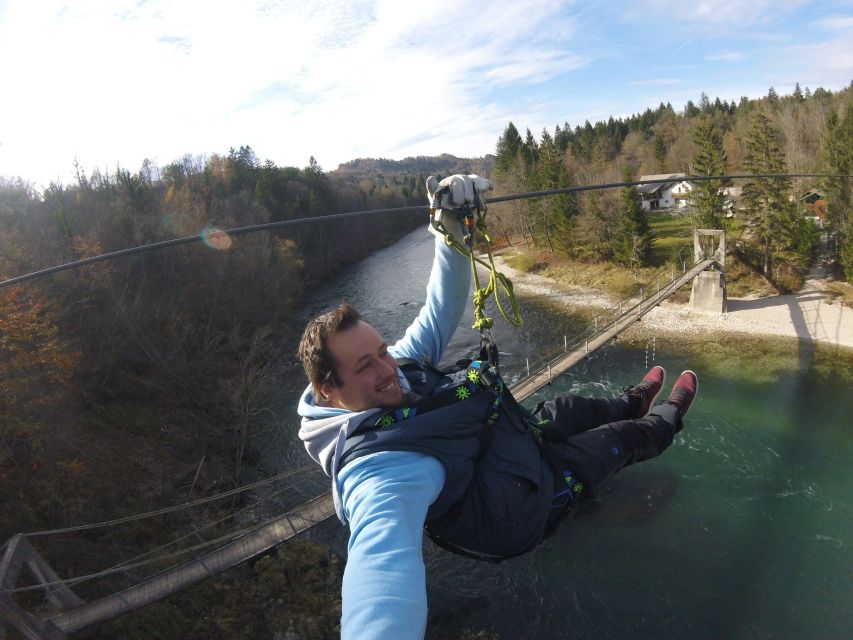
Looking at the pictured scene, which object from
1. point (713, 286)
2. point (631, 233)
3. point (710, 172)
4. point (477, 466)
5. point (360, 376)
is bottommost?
point (713, 286)

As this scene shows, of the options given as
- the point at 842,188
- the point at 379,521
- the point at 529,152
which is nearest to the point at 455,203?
the point at 379,521

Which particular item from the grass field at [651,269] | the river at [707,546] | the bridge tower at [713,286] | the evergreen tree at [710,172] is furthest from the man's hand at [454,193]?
the evergreen tree at [710,172]

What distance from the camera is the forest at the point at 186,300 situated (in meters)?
8.64

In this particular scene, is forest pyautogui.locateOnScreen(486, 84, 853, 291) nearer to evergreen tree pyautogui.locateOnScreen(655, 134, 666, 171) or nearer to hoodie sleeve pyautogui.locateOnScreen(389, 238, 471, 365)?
evergreen tree pyautogui.locateOnScreen(655, 134, 666, 171)

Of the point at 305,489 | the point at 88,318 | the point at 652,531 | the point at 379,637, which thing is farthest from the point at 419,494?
the point at 88,318

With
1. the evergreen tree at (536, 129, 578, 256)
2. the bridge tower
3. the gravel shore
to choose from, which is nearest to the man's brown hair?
the gravel shore

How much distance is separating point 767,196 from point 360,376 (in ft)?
66.5

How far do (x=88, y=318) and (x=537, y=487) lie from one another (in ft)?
43.0

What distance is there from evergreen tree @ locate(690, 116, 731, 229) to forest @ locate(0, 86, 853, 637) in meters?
0.06

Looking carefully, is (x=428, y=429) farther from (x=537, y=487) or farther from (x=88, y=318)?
(x=88, y=318)

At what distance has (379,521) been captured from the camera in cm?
105

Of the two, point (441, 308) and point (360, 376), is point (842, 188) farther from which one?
point (360, 376)

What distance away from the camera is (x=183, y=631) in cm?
654

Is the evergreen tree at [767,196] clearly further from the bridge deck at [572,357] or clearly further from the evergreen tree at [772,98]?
the evergreen tree at [772,98]
